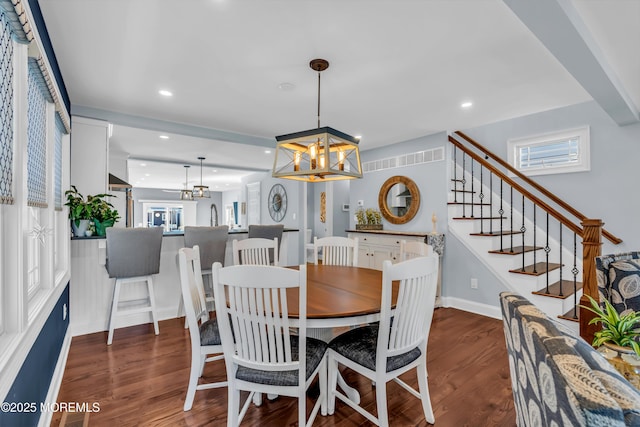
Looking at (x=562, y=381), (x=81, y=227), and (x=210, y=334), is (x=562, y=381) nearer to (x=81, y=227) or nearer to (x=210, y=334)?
(x=210, y=334)

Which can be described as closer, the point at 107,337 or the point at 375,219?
the point at 107,337

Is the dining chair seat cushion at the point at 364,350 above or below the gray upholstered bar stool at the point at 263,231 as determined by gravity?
below

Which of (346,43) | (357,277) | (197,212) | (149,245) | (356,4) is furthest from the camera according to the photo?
(197,212)

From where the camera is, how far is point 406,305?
164 centimetres

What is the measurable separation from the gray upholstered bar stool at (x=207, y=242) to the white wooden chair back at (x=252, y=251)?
0.37 metres

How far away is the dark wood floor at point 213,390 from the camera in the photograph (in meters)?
1.87

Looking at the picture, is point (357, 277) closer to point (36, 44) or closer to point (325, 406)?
point (325, 406)

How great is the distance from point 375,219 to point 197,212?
35.6 feet

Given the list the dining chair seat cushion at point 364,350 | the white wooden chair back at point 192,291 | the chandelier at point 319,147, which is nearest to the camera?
the dining chair seat cushion at point 364,350

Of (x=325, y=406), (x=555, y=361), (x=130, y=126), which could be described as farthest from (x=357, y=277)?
(x=130, y=126)

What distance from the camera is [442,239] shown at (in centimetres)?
409

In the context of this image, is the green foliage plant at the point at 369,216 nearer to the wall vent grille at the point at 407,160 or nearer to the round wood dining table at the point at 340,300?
the wall vent grille at the point at 407,160

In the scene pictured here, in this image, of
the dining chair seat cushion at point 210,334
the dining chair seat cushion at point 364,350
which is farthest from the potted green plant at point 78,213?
the dining chair seat cushion at point 364,350

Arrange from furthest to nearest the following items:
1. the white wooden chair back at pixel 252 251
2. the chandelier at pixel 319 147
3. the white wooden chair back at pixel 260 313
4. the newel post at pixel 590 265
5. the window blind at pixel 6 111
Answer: the white wooden chair back at pixel 252 251
the newel post at pixel 590 265
the chandelier at pixel 319 147
the white wooden chair back at pixel 260 313
the window blind at pixel 6 111
